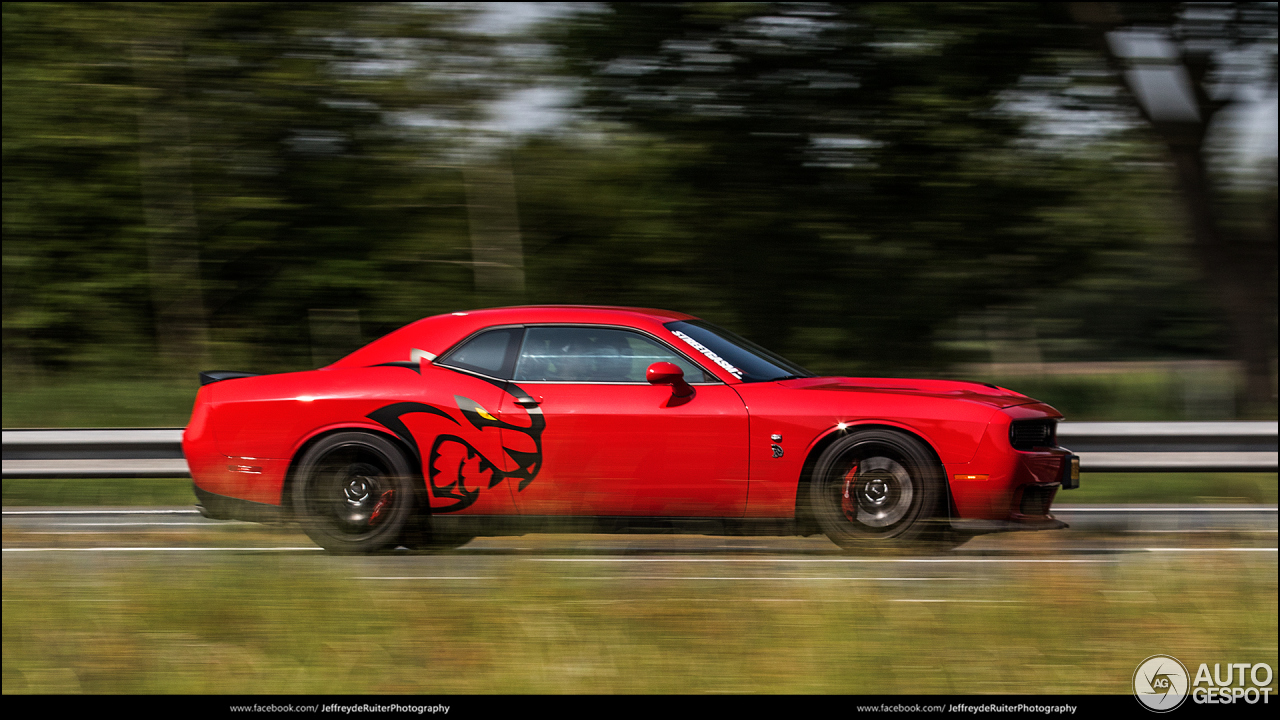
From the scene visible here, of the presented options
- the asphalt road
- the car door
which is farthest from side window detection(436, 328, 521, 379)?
the asphalt road

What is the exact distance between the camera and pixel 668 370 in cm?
500

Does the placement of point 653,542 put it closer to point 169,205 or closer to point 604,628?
point 604,628

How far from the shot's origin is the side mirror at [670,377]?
16.4ft

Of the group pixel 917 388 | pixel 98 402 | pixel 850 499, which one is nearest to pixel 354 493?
pixel 850 499

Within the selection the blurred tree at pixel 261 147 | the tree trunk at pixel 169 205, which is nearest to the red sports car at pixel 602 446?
the blurred tree at pixel 261 147

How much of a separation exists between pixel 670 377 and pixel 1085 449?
262 centimetres

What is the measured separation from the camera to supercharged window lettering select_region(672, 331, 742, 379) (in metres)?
5.29

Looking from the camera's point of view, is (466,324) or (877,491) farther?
(466,324)

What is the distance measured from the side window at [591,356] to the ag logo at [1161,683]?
7.74ft

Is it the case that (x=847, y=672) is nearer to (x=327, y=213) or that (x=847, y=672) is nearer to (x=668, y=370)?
(x=668, y=370)

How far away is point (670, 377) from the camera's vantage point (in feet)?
16.4

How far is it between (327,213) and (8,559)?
18.7ft

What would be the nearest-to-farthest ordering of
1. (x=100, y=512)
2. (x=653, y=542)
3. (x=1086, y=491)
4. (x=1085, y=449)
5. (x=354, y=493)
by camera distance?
(x=354, y=493) < (x=653, y=542) < (x=1085, y=449) < (x=100, y=512) < (x=1086, y=491)

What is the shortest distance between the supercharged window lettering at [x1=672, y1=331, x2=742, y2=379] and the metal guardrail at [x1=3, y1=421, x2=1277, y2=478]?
1944 millimetres
